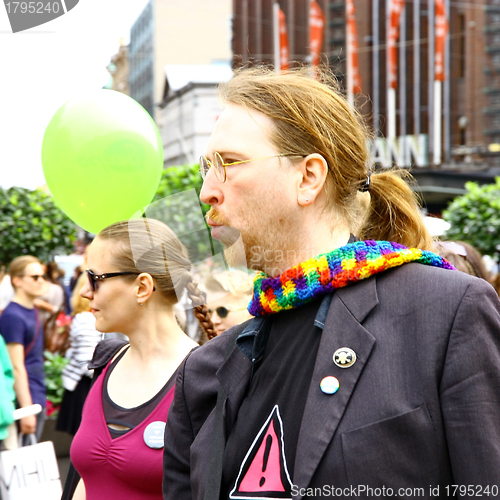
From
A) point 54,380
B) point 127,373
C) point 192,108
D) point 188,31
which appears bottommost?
point 192,108

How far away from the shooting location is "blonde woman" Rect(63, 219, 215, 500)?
2156 mm

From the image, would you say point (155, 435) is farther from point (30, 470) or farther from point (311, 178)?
point (311, 178)

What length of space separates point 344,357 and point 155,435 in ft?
3.64

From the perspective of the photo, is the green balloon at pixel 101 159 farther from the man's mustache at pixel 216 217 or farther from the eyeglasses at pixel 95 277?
the man's mustache at pixel 216 217

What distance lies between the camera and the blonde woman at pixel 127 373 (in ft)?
7.07

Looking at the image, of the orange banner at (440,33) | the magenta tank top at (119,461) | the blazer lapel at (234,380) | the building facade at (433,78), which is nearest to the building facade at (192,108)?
the building facade at (433,78)

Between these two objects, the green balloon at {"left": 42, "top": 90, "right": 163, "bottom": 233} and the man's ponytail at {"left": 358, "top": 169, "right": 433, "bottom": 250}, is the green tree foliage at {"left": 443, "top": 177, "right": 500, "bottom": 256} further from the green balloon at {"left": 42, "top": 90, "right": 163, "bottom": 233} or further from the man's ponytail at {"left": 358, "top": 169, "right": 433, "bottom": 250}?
the man's ponytail at {"left": 358, "top": 169, "right": 433, "bottom": 250}

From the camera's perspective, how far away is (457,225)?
823cm

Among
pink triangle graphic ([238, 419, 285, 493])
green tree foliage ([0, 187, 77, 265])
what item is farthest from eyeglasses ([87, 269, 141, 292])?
green tree foliage ([0, 187, 77, 265])

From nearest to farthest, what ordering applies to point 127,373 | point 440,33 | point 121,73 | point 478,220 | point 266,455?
point 266,455
point 127,373
point 478,220
point 440,33
point 121,73

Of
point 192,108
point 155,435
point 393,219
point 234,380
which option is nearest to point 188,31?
point 192,108

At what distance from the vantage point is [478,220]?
7945 millimetres

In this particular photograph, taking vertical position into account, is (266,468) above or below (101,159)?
below

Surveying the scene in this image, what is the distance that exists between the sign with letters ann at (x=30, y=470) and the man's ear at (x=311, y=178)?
1.94m
